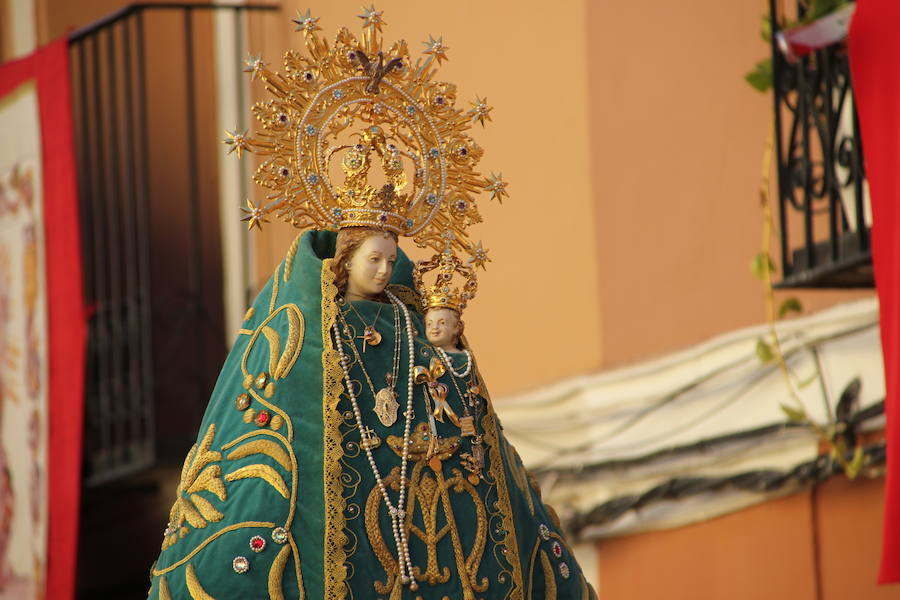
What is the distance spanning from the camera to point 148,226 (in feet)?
18.8

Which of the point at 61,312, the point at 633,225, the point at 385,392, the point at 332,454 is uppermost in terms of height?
the point at 633,225

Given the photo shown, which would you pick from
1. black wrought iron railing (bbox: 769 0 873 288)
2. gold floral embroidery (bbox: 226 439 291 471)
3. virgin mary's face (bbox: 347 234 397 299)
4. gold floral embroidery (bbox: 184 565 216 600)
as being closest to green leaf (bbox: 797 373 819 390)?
black wrought iron railing (bbox: 769 0 873 288)

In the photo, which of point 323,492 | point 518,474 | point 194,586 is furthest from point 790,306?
point 194,586

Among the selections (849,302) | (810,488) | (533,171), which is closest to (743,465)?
(810,488)

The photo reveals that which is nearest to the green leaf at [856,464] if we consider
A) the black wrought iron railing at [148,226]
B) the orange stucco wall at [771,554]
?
the orange stucco wall at [771,554]

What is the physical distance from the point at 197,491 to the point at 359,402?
0.33 metres

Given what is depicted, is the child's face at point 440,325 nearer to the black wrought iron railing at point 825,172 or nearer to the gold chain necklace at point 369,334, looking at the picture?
the gold chain necklace at point 369,334

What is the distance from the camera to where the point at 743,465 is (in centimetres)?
389

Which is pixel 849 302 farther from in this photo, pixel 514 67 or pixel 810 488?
pixel 514 67

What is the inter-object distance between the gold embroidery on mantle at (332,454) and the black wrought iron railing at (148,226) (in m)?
2.61

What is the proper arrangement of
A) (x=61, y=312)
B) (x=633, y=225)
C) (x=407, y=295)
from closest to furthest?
(x=407, y=295), (x=633, y=225), (x=61, y=312)

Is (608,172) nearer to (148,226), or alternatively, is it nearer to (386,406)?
(386,406)

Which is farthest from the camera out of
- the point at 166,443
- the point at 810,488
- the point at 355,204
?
the point at 166,443

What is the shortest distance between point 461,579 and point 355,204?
0.72 meters
